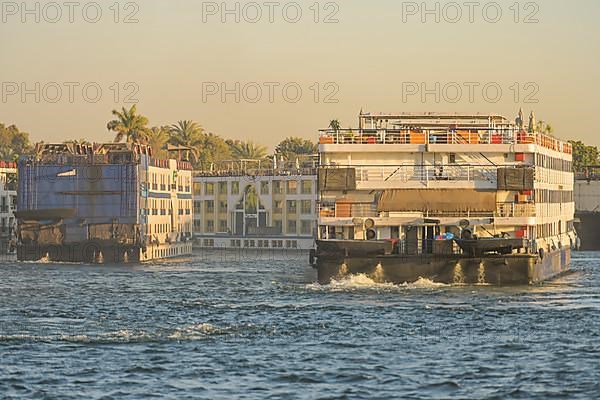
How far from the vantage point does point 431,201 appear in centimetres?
7038

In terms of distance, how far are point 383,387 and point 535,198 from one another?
34.2m

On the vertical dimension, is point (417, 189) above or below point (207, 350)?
above

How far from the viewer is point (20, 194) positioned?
128 meters

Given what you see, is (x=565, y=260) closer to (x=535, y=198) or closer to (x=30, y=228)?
(x=535, y=198)

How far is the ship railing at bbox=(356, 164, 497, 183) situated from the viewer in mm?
71500

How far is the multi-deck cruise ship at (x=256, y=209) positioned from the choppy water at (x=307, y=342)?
298 ft

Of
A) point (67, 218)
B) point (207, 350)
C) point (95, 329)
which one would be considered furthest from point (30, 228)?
point (207, 350)

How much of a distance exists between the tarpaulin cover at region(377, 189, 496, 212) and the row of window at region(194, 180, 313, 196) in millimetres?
99237

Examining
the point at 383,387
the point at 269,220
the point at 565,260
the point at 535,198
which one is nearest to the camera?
the point at 383,387

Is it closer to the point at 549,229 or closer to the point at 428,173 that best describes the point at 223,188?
the point at 549,229

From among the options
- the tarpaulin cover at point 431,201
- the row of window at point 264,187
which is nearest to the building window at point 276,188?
the row of window at point 264,187

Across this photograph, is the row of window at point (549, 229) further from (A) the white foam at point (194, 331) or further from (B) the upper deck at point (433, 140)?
(A) the white foam at point (194, 331)

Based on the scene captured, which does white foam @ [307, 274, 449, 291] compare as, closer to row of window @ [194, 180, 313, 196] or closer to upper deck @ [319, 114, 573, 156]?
upper deck @ [319, 114, 573, 156]

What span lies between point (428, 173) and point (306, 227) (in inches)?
3930
